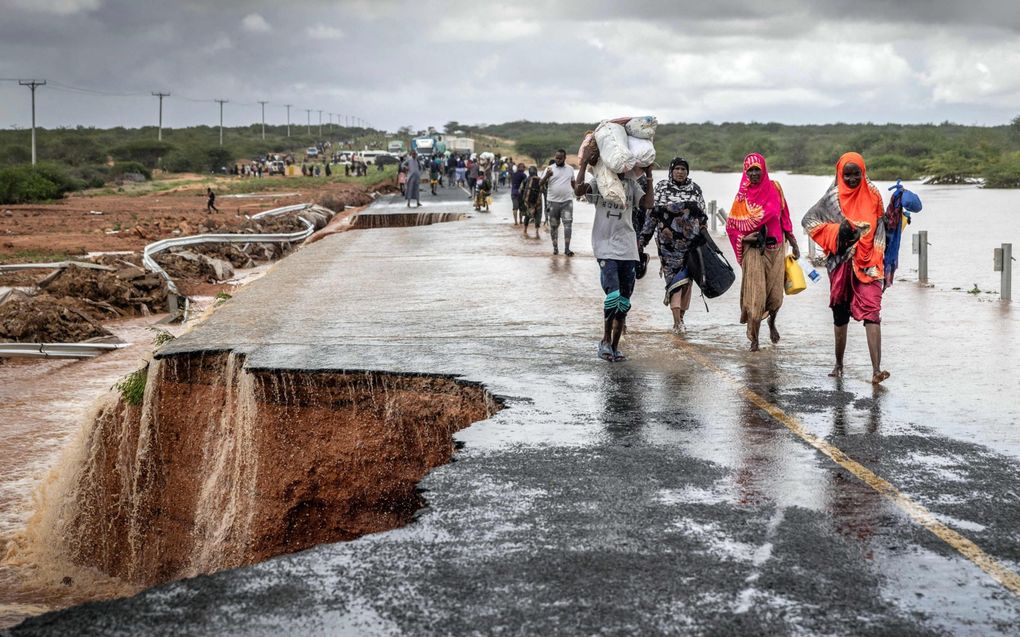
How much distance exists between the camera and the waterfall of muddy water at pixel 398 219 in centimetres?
3231

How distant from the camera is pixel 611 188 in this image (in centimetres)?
944

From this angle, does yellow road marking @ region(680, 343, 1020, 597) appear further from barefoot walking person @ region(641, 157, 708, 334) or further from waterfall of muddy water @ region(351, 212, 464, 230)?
waterfall of muddy water @ region(351, 212, 464, 230)

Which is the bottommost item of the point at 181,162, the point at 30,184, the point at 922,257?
the point at 922,257

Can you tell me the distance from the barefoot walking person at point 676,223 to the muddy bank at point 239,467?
10.9 feet

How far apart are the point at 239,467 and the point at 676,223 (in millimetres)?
4616

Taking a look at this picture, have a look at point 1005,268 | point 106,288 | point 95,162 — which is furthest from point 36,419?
point 95,162

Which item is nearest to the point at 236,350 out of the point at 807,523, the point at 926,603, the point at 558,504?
the point at 558,504

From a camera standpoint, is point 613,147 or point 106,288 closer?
point 613,147

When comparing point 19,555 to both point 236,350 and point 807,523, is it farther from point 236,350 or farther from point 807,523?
point 807,523

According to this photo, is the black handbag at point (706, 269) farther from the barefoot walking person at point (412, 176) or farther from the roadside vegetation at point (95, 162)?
the roadside vegetation at point (95, 162)

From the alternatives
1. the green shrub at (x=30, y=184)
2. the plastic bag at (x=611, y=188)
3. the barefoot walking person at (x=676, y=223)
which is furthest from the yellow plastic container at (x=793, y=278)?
the green shrub at (x=30, y=184)

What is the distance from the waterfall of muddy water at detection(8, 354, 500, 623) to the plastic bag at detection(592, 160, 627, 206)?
2024 mm

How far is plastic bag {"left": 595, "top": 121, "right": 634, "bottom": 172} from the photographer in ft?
30.8

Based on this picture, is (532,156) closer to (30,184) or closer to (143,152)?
(143,152)
